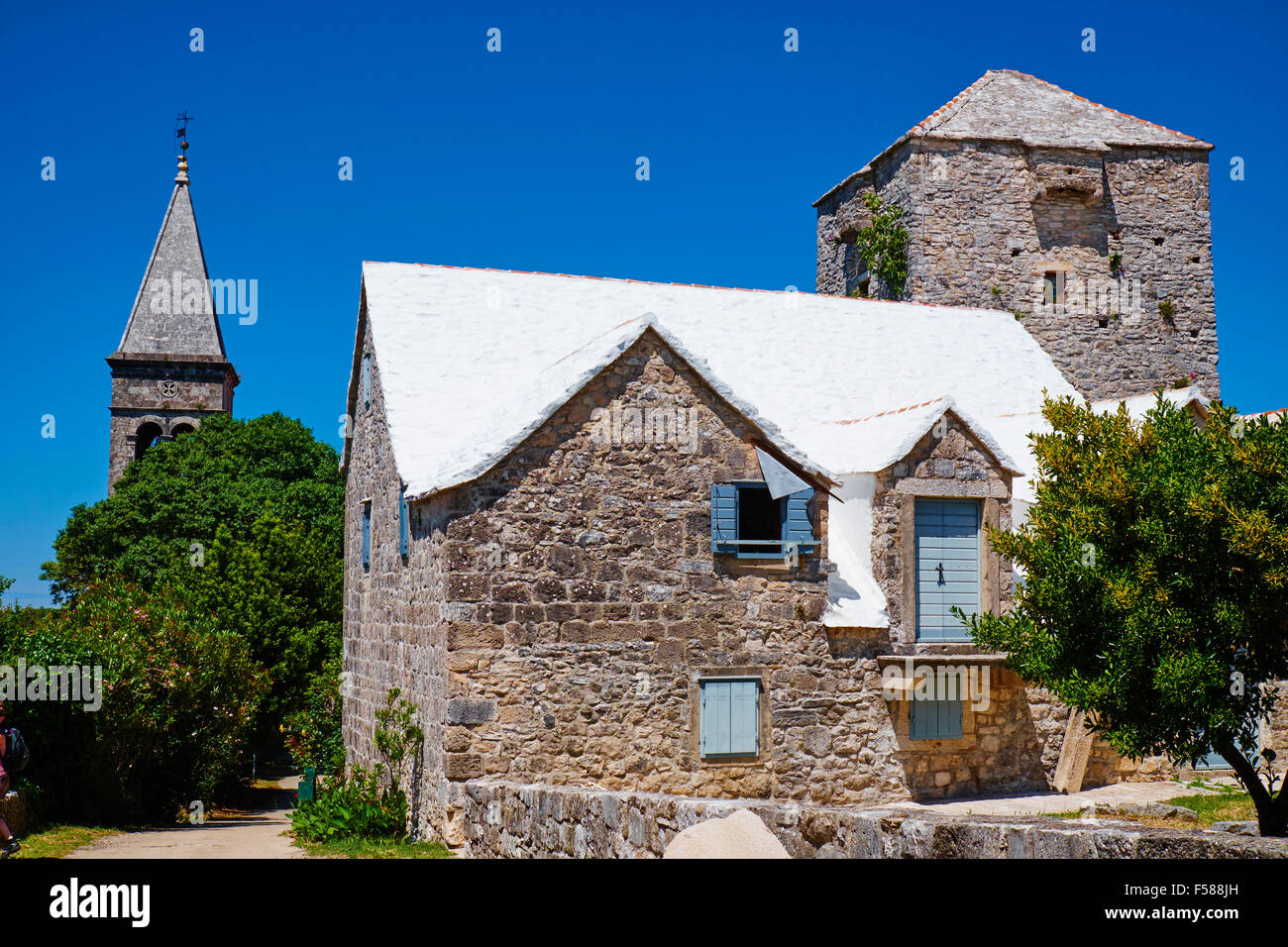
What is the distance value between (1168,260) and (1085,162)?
3.24 meters

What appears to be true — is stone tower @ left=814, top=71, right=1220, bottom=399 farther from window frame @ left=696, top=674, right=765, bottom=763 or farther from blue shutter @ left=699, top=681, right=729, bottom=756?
blue shutter @ left=699, top=681, right=729, bottom=756

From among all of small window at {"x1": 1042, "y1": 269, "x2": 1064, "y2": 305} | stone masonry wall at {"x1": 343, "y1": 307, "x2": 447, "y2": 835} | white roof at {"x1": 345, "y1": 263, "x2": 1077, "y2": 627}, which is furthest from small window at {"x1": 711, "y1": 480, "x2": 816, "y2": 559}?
small window at {"x1": 1042, "y1": 269, "x2": 1064, "y2": 305}

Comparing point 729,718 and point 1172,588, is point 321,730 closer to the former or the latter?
point 729,718

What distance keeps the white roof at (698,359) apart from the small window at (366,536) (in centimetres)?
280

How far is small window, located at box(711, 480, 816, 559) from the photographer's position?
13648mm

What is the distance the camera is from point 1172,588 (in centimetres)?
1143

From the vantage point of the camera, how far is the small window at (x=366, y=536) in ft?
58.9

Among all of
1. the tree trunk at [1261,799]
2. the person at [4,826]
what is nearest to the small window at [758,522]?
the tree trunk at [1261,799]

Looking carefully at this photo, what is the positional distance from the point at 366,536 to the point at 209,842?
5.26m

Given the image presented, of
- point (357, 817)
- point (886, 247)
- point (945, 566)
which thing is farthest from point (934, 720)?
point (886, 247)

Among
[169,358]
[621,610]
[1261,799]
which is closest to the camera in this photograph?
[1261,799]

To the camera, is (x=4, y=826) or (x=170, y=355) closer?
(x=4, y=826)

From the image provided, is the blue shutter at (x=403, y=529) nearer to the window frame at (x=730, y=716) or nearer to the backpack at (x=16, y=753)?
the window frame at (x=730, y=716)

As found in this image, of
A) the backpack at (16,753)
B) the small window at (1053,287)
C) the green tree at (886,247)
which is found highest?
the green tree at (886,247)
